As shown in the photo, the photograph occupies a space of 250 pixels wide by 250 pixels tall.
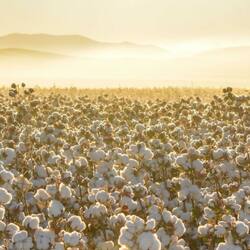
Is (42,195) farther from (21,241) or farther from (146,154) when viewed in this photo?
(146,154)

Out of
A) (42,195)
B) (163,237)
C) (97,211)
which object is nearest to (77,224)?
(97,211)

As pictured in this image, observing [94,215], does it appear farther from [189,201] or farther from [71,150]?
[71,150]

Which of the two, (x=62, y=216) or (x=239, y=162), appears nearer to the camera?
(x=62, y=216)

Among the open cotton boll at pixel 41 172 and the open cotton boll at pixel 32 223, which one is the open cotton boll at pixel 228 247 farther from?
the open cotton boll at pixel 41 172

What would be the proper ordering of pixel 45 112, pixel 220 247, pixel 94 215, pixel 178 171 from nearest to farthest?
pixel 220 247 < pixel 94 215 < pixel 178 171 < pixel 45 112

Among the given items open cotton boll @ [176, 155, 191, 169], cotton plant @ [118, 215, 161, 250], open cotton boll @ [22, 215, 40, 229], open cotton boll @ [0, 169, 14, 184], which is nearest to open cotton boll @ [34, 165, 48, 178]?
open cotton boll @ [0, 169, 14, 184]

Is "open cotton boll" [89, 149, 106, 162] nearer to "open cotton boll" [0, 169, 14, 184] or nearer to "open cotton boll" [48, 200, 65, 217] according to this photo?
"open cotton boll" [0, 169, 14, 184]

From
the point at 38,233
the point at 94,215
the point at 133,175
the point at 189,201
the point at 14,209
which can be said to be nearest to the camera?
the point at 38,233

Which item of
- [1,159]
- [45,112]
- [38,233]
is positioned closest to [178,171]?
[1,159]
